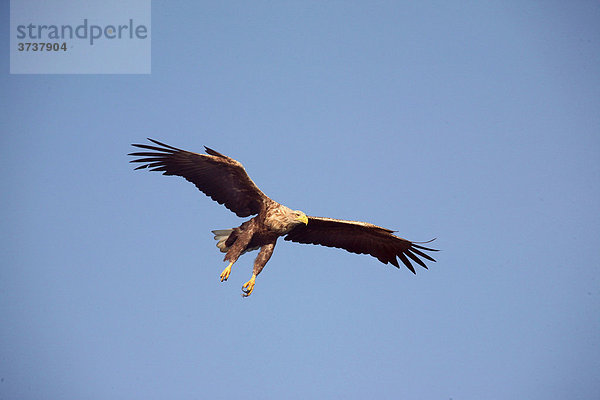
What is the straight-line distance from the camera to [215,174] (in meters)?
11.6

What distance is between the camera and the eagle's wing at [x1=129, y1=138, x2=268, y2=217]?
1127 cm

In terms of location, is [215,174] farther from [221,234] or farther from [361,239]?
[361,239]

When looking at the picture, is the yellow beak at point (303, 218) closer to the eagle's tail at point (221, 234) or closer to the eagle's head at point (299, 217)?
the eagle's head at point (299, 217)

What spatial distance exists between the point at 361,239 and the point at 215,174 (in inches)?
142

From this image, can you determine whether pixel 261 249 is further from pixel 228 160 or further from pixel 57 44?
pixel 57 44

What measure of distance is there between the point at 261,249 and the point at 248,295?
106 centimetres

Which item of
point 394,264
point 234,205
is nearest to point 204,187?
point 234,205

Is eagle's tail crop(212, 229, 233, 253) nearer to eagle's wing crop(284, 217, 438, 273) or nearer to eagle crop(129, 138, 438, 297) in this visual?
eagle crop(129, 138, 438, 297)

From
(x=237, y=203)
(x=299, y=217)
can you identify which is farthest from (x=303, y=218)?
(x=237, y=203)

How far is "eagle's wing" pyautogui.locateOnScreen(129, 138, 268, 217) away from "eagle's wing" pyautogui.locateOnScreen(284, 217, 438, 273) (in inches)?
52.3

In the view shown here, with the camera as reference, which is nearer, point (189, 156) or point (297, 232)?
point (189, 156)

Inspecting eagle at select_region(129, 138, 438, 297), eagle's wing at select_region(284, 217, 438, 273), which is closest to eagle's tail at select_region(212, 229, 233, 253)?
eagle at select_region(129, 138, 438, 297)

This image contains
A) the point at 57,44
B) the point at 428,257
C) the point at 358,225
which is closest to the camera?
the point at 358,225

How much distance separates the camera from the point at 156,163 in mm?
11555
